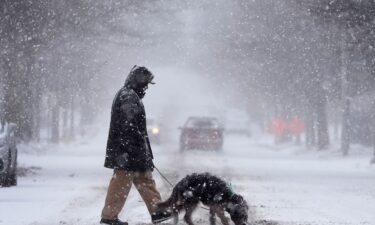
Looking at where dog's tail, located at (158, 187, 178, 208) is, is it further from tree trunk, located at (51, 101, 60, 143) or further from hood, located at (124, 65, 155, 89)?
tree trunk, located at (51, 101, 60, 143)

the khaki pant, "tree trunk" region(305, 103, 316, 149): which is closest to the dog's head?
the khaki pant

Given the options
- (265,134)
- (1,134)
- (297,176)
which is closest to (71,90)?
(297,176)

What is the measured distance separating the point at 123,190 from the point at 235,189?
6299 millimetres

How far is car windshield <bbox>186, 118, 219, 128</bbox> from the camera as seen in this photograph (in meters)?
34.0

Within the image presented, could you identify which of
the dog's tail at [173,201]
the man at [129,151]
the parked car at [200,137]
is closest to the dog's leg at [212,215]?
the dog's tail at [173,201]

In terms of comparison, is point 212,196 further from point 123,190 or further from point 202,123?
point 202,123

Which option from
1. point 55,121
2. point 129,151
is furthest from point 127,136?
point 55,121

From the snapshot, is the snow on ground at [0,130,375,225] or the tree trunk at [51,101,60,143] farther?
the tree trunk at [51,101,60,143]

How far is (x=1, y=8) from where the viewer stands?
67.8 ft

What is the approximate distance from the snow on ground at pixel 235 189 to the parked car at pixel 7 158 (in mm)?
491

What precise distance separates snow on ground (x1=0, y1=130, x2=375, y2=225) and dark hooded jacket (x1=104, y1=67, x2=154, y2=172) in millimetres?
935

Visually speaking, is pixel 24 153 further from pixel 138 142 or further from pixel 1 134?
pixel 138 142

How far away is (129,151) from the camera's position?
9.48 metres

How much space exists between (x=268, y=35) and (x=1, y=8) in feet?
54.7
